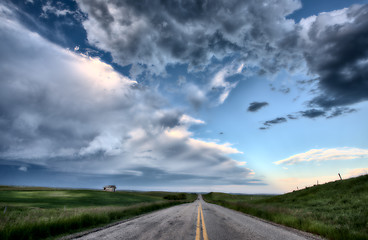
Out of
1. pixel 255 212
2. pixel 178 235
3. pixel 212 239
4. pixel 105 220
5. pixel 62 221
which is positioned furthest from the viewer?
pixel 255 212

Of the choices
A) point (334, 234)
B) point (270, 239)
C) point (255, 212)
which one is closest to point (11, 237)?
point (270, 239)

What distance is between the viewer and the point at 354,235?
722cm

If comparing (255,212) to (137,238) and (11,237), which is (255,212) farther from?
(11,237)

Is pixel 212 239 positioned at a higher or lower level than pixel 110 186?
lower

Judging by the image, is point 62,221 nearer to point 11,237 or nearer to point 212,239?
point 11,237

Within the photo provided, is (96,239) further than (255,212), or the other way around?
(255,212)

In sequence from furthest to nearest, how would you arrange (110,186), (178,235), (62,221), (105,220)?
(110,186), (105,220), (62,221), (178,235)

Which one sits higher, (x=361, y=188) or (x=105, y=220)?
(x=361, y=188)

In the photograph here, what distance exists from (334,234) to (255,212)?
10459 mm

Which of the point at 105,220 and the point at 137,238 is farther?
the point at 105,220

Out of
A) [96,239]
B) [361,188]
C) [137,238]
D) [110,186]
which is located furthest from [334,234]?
[110,186]

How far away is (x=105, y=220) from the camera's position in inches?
474

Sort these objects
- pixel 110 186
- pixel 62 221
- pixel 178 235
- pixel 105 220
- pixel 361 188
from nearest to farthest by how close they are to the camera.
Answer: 1. pixel 178 235
2. pixel 62 221
3. pixel 105 220
4. pixel 361 188
5. pixel 110 186

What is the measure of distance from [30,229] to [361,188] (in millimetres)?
40908
